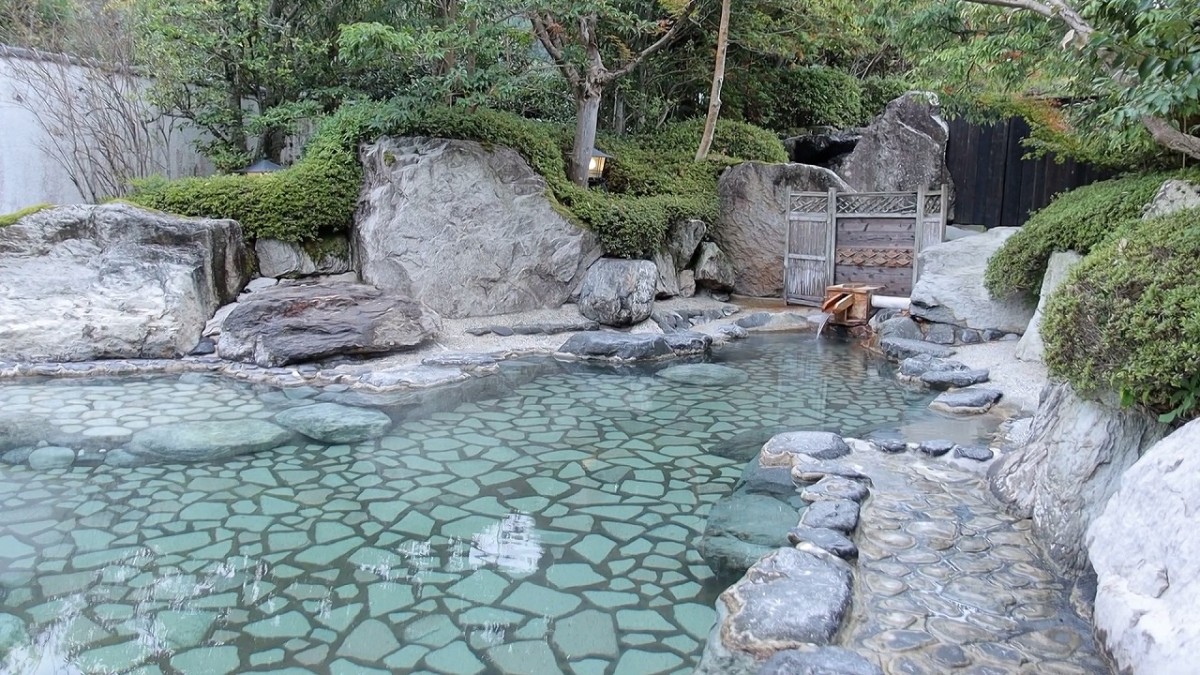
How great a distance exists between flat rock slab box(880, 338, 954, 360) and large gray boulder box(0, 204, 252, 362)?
27.7 ft

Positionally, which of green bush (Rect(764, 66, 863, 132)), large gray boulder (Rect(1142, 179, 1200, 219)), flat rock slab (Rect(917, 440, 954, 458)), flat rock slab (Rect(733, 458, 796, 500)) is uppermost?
green bush (Rect(764, 66, 863, 132))

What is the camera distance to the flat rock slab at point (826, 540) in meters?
4.05

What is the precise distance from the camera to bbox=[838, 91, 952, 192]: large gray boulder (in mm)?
14508

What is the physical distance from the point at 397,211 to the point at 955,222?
10.1 meters

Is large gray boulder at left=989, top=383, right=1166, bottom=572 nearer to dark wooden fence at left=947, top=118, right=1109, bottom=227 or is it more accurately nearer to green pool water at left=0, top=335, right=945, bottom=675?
green pool water at left=0, top=335, right=945, bottom=675

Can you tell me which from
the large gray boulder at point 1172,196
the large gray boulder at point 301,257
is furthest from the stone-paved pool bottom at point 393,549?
the large gray boulder at point 301,257

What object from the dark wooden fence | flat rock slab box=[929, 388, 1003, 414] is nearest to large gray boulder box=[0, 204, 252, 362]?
flat rock slab box=[929, 388, 1003, 414]

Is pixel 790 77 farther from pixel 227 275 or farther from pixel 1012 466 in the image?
pixel 1012 466

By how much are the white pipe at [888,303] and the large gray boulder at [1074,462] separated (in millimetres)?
7158

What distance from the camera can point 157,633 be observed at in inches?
137

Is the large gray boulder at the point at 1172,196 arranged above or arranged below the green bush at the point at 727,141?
below

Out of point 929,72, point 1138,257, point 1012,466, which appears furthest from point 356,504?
point 929,72

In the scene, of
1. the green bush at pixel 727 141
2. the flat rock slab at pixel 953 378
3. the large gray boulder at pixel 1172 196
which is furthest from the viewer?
the green bush at pixel 727 141

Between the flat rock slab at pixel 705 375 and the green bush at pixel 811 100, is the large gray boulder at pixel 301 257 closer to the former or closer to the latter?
the flat rock slab at pixel 705 375
